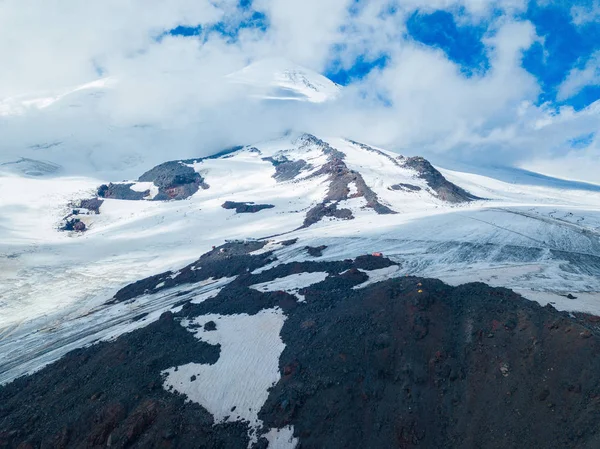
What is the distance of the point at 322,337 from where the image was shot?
2180 centimetres

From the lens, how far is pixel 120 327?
31719 mm

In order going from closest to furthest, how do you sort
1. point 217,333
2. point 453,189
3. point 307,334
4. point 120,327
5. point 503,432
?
point 503,432 → point 307,334 → point 217,333 → point 120,327 → point 453,189

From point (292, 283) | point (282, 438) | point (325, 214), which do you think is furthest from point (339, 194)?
point (282, 438)

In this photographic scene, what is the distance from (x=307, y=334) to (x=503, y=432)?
11.0m

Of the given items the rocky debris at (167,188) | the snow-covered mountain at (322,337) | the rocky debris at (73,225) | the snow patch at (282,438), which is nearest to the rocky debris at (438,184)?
the snow-covered mountain at (322,337)

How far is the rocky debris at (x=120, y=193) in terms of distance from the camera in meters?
109

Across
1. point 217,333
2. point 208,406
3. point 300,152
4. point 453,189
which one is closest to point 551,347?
point 208,406

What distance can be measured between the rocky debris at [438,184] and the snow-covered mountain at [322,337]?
21.2 metres

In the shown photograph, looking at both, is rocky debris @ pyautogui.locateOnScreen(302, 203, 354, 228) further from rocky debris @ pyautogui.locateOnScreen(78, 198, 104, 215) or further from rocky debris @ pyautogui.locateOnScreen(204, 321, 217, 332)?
rocky debris @ pyautogui.locateOnScreen(78, 198, 104, 215)

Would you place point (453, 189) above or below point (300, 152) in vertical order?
below

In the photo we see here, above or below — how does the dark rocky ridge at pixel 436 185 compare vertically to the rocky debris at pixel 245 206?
above

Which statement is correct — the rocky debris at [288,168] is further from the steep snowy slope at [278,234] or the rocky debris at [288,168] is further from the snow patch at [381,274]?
the snow patch at [381,274]

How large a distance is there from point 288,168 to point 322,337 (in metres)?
108

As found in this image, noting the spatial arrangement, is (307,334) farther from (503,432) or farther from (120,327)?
(120,327)
